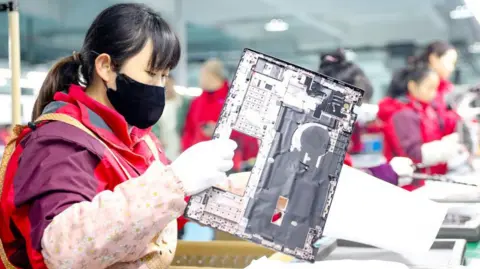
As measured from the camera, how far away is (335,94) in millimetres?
1289

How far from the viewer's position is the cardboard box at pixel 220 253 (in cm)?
191

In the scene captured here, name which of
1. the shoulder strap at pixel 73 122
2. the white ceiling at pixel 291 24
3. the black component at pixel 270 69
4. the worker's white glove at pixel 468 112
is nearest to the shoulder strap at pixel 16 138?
the shoulder strap at pixel 73 122

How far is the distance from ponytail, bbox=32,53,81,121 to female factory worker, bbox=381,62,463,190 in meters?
2.37

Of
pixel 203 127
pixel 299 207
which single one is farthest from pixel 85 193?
pixel 203 127

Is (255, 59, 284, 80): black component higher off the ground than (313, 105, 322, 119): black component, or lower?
higher

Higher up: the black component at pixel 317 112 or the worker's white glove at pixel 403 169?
the black component at pixel 317 112

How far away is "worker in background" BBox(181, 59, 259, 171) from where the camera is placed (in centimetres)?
497

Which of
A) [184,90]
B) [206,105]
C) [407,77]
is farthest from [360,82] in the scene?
[184,90]

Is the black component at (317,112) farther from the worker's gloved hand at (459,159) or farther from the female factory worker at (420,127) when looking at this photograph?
the worker's gloved hand at (459,159)

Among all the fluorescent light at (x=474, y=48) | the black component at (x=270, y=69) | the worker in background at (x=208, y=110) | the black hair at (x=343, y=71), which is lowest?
the worker in background at (x=208, y=110)

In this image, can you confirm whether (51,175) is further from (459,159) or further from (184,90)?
(184,90)

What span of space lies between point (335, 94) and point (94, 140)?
53 centimetres

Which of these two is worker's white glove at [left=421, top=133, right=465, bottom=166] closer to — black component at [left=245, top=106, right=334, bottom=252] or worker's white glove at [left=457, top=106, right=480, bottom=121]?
worker's white glove at [left=457, top=106, right=480, bottom=121]

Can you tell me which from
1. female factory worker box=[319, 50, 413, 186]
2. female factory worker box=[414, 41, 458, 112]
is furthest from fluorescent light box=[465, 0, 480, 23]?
female factory worker box=[414, 41, 458, 112]
